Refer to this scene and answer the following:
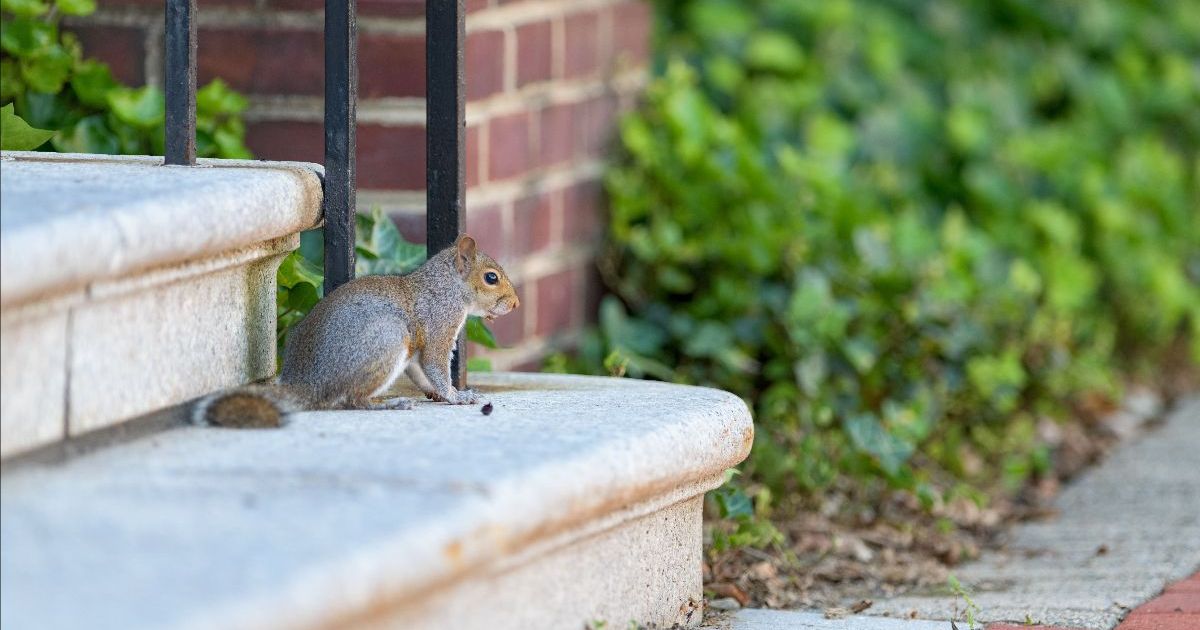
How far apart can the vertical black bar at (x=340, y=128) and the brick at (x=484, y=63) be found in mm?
704

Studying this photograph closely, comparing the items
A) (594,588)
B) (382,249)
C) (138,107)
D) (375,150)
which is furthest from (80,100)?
(594,588)

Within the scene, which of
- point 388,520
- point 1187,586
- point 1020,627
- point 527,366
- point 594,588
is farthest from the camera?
point 527,366

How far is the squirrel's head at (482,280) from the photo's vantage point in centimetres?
246

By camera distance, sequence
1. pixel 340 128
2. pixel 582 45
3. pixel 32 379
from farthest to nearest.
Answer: pixel 582 45, pixel 340 128, pixel 32 379

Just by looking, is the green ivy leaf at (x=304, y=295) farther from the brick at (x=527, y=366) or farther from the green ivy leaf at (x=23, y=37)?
the brick at (x=527, y=366)

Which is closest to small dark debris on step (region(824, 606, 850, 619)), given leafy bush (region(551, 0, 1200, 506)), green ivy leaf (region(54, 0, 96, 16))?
leafy bush (region(551, 0, 1200, 506))

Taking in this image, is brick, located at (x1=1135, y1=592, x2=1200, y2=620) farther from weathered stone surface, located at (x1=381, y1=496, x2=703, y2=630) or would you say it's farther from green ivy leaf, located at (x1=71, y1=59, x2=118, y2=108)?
green ivy leaf, located at (x1=71, y1=59, x2=118, y2=108)

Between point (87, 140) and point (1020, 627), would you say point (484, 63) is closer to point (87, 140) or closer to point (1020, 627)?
point (87, 140)

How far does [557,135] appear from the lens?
3.48 meters

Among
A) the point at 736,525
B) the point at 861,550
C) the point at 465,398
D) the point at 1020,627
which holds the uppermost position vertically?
the point at 465,398

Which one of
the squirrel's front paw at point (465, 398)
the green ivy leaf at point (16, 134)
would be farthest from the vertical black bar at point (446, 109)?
the green ivy leaf at point (16, 134)

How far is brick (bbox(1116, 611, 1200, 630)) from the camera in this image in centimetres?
226

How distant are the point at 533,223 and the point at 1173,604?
4.94 feet

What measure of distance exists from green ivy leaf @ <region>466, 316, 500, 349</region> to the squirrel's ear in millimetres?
245
